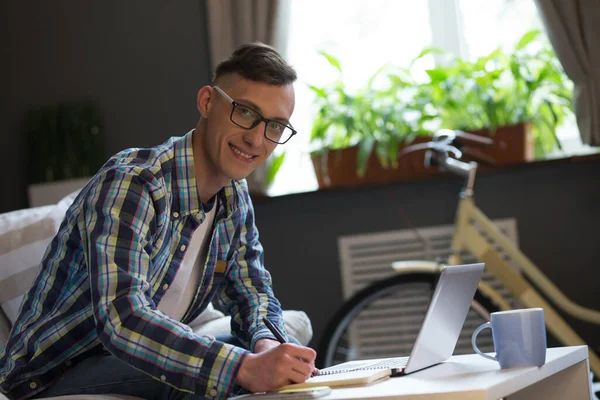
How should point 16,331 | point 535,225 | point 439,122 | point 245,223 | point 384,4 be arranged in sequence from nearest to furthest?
point 16,331, point 245,223, point 535,225, point 439,122, point 384,4

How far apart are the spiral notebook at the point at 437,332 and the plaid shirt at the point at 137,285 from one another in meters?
0.17

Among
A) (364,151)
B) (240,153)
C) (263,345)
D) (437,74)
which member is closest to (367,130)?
(364,151)

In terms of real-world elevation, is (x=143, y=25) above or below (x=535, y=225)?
above

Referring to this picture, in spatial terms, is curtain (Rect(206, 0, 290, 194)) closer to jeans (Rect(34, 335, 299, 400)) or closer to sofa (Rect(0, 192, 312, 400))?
sofa (Rect(0, 192, 312, 400))

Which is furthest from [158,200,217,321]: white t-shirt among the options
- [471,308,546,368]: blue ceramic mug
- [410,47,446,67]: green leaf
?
[410,47,446,67]: green leaf

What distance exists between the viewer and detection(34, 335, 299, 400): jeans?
1424 millimetres

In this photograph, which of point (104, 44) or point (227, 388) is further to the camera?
point (104, 44)

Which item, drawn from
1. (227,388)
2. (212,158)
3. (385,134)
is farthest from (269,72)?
(385,134)

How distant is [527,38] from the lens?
10.2 feet

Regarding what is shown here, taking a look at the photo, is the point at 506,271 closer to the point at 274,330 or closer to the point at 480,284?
the point at 480,284

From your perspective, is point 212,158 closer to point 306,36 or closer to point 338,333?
point 338,333

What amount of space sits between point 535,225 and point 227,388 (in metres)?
2.13

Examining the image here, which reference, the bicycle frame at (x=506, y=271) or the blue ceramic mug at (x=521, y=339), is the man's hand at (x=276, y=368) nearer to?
the blue ceramic mug at (x=521, y=339)

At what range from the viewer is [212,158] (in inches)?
61.8
